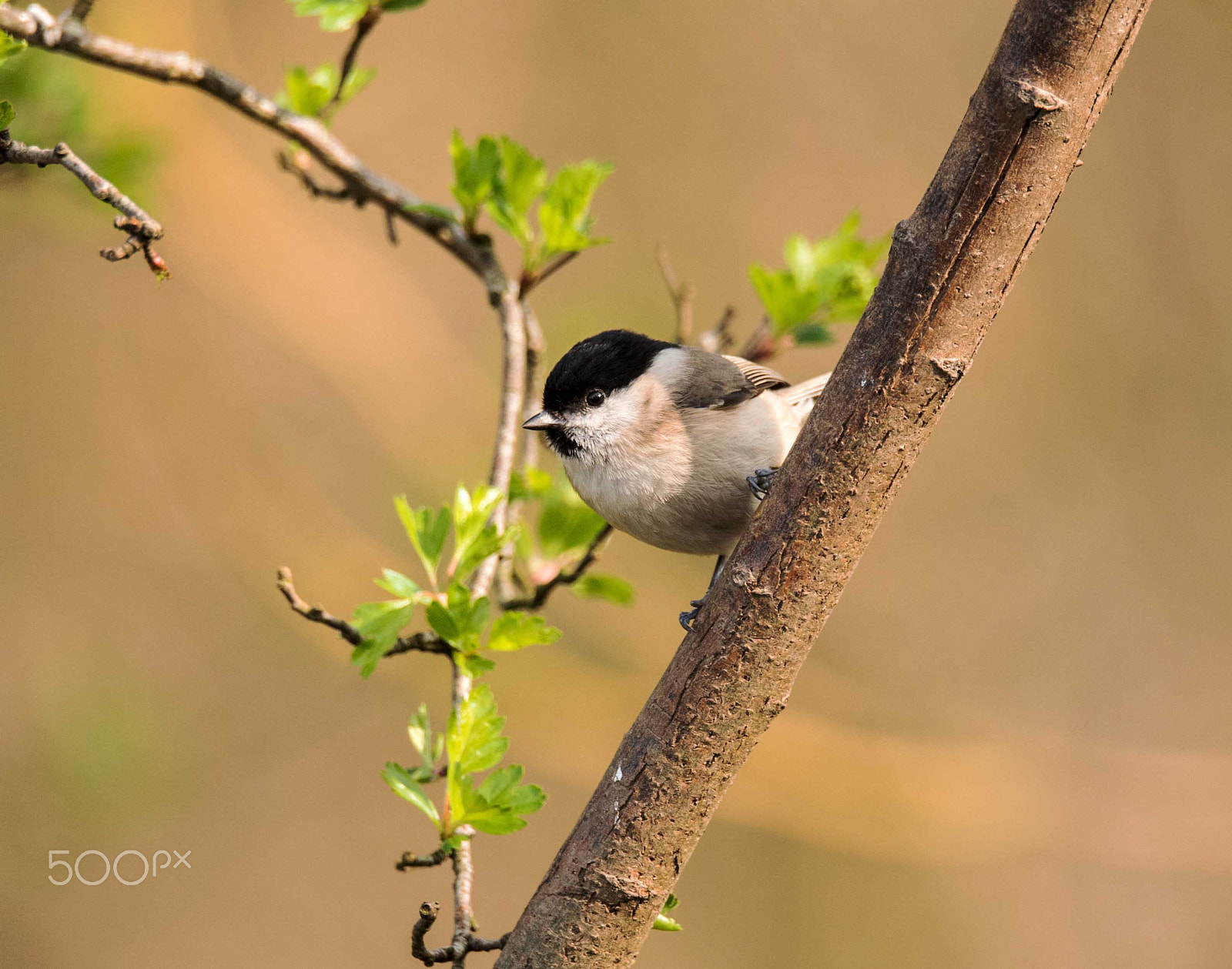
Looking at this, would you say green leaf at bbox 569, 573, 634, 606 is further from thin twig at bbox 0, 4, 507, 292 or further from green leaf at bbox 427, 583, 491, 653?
thin twig at bbox 0, 4, 507, 292

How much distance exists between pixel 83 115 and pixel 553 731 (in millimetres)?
3170

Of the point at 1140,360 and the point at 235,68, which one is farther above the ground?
the point at 1140,360

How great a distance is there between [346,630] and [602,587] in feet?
2.44

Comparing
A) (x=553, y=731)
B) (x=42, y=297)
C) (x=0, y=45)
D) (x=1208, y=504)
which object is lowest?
(x=553, y=731)

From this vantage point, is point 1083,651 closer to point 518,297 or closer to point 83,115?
point 518,297

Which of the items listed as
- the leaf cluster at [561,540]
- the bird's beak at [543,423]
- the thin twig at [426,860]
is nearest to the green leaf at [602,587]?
the leaf cluster at [561,540]

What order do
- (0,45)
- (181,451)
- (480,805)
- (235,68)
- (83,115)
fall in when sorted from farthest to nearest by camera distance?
(235,68)
(181,451)
(83,115)
(480,805)
(0,45)

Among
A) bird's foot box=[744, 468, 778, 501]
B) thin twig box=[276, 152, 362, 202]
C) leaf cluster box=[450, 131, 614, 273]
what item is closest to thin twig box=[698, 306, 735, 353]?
bird's foot box=[744, 468, 778, 501]

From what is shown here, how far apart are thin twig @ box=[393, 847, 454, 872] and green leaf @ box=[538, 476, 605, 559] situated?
2.96 ft

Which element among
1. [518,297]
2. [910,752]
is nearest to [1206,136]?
[910,752]

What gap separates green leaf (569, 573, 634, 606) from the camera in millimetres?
2230

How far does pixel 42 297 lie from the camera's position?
423cm

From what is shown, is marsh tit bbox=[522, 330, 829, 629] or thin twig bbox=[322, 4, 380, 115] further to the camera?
marsh tit bbox=[522, 330, 829, 629]

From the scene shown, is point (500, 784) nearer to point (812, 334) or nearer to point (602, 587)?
point (602, 587)
